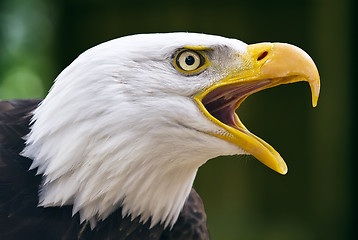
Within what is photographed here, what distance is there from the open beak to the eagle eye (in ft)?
0.19

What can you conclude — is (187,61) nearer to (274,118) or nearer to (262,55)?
(262,55)

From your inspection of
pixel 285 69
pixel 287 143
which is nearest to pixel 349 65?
pixel 287 143

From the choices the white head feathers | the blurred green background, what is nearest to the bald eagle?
the white head feathers

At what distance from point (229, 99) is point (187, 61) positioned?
173 millimetres

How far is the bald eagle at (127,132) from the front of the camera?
4.24 feet

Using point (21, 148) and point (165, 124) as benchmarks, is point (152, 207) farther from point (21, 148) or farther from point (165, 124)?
point (21, 148)

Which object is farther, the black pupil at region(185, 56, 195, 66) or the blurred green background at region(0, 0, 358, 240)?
the blurred green background at region(0, 0, 358, 240)

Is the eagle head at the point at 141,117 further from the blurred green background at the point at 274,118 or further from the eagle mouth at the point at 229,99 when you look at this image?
the blurred green background at the point at 274,118

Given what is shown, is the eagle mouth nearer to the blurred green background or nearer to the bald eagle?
the bald eagle

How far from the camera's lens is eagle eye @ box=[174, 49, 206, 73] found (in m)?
1.32

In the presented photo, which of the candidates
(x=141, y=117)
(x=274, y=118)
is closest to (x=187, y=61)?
(x=141, y=117)

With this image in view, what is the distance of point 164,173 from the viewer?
4.44ft

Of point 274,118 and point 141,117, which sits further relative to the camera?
point 274,118

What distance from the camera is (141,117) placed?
128 centimetres
